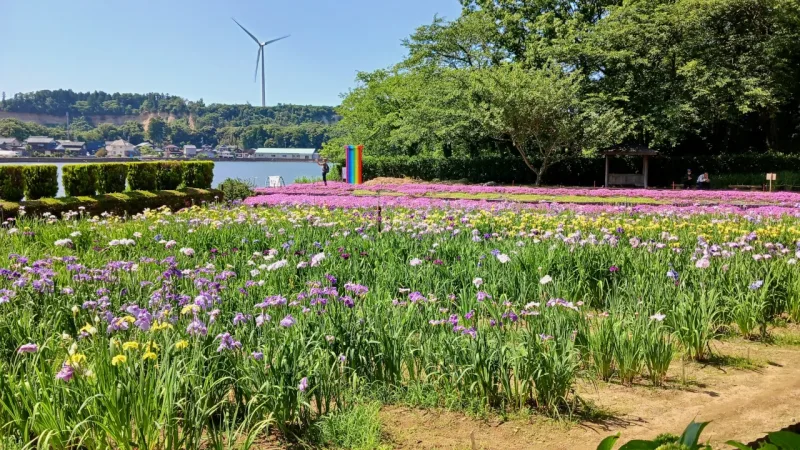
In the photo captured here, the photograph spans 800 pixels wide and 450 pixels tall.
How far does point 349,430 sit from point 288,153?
98.8 metres

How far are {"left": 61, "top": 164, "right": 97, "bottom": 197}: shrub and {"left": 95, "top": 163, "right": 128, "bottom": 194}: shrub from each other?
5.9 inches

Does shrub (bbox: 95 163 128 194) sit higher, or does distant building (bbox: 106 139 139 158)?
distant building (bbox: 106 139 139 158)

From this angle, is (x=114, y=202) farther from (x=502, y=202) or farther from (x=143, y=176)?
(x=502, y=202)

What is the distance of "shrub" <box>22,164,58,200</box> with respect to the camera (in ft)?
48.3

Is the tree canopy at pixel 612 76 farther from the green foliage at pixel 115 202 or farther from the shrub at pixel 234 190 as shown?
the green foliage at pixel 115 202

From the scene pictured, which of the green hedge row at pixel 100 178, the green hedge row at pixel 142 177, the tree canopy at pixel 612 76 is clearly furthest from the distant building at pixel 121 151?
the green hedge row at pixel 100 178

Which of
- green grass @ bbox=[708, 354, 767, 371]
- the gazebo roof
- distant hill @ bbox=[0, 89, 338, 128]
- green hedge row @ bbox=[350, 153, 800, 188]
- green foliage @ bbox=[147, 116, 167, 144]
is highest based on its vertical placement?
distant hill @ bbox=[0, 89, 338, 128]

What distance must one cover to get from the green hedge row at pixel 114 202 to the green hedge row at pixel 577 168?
18.2 metres

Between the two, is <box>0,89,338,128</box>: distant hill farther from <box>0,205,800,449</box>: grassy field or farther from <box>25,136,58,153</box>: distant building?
<box>0,205,800,449</box>: grassy field

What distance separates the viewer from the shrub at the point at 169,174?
18906 millimetres

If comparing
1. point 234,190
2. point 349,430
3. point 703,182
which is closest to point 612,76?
point 703,182

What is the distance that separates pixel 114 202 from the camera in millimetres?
16047

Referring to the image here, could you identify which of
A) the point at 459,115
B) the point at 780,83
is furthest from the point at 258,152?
the point at 780,83

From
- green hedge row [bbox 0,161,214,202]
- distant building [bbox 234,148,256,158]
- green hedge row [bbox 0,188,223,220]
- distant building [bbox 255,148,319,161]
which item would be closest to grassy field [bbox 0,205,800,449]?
green hedge row [bbox 0,188,223,220]
